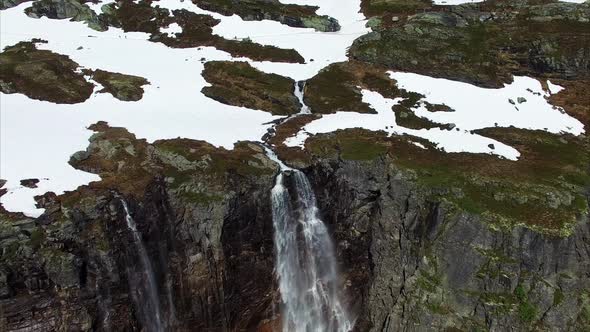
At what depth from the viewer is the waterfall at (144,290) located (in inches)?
975

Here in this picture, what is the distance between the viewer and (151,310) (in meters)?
25.1

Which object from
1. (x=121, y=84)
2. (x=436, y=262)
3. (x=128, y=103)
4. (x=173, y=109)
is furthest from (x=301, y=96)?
(x=436, y=262)

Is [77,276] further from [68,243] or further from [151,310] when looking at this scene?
[151,310]

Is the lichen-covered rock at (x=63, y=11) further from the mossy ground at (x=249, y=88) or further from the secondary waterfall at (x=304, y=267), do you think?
the secondary waterfall at (x=304, y=267)

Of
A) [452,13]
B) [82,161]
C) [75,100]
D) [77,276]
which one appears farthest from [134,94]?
[452,13]

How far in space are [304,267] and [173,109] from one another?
17003mm

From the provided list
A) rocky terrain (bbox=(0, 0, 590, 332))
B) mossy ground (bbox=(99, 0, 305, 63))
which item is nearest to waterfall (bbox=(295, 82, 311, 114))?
rocky terrain (bbox=(0, 0, 590, 332))

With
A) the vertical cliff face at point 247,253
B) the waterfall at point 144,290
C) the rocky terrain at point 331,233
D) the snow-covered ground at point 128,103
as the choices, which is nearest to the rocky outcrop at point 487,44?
the snow-covered ground at point 128,103

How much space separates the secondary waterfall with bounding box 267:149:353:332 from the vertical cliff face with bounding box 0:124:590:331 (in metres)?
0.55

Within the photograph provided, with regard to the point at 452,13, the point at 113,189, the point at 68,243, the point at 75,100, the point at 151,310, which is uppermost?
the point at 452,13

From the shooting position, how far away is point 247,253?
27.4m

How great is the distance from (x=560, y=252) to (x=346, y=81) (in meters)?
23.7

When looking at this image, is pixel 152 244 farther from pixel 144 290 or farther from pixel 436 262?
pixel 436 262

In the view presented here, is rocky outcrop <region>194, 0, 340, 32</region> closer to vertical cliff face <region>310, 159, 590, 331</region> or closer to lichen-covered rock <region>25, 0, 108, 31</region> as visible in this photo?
lichen-covered rock <region>25, 0, 108, 31</region>
